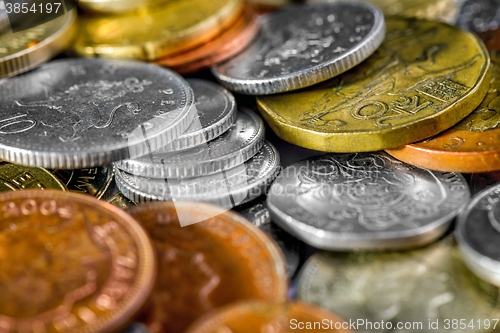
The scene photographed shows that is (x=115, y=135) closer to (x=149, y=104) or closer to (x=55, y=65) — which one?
(x=149, y=104)

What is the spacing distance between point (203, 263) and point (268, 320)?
0.24 meters

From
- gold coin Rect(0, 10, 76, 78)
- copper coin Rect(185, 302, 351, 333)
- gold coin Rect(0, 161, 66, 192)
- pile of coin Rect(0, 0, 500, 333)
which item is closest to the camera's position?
copper coin Rect(185, 302, 351, 333)

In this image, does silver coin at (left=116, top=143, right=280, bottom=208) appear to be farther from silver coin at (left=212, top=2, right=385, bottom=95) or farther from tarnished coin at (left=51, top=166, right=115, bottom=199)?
silver coin at (left=212, top=2, right=385, bottom=95)

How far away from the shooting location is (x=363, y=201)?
1431 millimetres

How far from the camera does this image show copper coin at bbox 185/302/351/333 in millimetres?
1127

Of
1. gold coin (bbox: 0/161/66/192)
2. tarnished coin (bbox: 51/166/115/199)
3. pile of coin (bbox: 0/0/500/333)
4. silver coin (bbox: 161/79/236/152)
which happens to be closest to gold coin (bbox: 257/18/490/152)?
pile of coin (bbox: 0/0/500/333)

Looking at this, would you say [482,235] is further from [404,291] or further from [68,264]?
[68,264]

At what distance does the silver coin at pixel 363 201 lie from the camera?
1308mm

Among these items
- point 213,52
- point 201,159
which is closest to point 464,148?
point 201,159

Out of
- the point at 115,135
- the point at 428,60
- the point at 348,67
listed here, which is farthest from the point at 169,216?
the point at 428,60

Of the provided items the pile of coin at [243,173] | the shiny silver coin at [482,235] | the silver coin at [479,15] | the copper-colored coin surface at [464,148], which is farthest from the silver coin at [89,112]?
the silver coin at [479,15]

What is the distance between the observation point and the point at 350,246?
1307 millimetres

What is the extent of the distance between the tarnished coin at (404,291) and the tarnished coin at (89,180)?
671mm

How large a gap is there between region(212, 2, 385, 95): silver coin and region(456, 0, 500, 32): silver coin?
494mm
